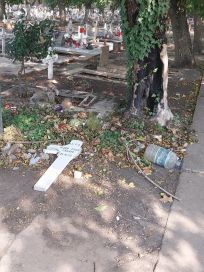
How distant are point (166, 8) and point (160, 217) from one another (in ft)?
13.7

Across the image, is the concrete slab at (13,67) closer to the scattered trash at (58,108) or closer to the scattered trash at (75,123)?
the scattered trash at (58,108)

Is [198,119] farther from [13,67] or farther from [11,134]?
[13,67]

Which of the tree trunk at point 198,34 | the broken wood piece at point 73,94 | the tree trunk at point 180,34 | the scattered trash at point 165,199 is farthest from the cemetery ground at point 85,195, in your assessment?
the tree trunk at point 198,34

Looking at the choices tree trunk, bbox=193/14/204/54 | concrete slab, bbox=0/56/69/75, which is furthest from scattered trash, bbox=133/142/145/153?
tree trunk, bbox=193/14/204/54

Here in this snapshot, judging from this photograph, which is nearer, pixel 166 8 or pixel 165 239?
pixel 165 239

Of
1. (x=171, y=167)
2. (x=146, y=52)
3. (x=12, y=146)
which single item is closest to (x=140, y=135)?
(x=171, y=167)

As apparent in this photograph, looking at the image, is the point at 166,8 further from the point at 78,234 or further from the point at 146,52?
the point at 78,234

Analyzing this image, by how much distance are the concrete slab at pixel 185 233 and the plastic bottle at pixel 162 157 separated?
1.43ft

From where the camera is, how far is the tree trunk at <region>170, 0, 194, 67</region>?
1495 cm

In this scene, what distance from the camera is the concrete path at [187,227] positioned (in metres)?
4.12

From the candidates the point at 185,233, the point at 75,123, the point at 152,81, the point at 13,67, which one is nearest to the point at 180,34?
the point at 13,67

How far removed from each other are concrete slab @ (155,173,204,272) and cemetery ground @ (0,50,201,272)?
108 millimetres

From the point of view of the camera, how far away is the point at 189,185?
5797 millimetres

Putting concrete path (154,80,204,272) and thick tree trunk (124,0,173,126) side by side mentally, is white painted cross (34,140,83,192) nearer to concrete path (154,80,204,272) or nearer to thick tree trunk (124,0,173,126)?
concrete path (154,80,204,272)
